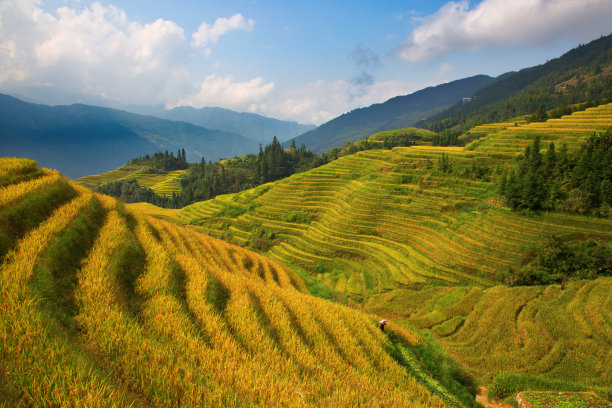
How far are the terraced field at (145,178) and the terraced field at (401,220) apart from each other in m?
57.9

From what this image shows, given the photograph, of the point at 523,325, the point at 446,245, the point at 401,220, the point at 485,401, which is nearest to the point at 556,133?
the point at 401,220

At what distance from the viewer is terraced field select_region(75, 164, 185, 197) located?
91944mm

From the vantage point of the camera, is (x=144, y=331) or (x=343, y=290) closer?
(x=144, y=331)

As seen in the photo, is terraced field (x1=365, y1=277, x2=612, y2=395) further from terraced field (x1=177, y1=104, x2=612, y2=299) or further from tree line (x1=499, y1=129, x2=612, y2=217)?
tree line (x1=499, y1=129, x2=612, y2=217)

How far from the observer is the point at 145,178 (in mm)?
109500

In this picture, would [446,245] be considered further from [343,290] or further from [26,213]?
[26,213]

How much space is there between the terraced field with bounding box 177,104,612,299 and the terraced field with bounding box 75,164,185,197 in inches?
2278

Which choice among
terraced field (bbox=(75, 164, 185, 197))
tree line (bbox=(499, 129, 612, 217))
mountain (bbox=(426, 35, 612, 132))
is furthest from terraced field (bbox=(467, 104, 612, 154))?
terraced field (bbox=(75, 164, 185, 197))

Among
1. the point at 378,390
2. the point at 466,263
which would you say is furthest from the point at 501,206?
the point at 378,390

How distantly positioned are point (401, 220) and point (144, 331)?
2796cm

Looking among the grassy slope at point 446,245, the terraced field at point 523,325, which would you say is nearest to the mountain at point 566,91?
the grassy slope at point 446,245

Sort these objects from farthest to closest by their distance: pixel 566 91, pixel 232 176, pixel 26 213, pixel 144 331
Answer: pixel 566 91
pixel 232 176
pixel 26 213
pixel 144 331

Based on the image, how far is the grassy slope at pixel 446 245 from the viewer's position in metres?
11.6

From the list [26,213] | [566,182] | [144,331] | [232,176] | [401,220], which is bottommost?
[401,220]
